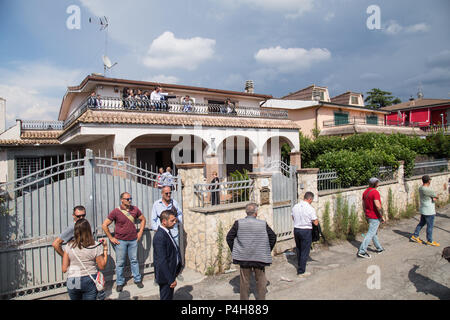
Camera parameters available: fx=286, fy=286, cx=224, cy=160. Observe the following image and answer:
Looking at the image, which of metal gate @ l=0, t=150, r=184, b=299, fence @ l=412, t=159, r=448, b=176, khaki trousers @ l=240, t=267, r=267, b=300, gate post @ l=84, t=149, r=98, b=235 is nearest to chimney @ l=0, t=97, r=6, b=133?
metal gate @ l=0, t=150, r=184, b=299

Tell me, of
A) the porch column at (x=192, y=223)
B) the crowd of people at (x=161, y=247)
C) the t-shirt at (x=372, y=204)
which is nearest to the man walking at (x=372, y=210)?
the t-shirt at (x=372, y=204)

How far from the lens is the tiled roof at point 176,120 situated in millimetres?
11531

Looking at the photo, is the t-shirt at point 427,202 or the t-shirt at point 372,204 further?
the t-shirt at point 427,202

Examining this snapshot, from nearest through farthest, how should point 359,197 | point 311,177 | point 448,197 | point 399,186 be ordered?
point 311,177, point 359,197, point 399,186, point 448,197

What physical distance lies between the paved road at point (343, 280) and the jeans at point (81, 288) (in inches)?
61.6

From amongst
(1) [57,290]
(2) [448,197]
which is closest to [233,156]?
(2) [448,197]

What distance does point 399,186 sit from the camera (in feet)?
34.8

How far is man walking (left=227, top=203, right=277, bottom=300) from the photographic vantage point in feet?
13.0

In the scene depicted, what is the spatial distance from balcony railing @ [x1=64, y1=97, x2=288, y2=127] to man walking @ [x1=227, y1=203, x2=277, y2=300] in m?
10.2

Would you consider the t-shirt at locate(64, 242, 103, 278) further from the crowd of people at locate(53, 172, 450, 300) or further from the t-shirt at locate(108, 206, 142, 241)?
the t-shirt at locate(108, 206, 142, 241)

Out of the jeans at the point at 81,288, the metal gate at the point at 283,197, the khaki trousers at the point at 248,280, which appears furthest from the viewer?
the metal gate at the point at 283,197

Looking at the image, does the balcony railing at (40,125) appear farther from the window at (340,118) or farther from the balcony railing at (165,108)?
the window at (340,118)

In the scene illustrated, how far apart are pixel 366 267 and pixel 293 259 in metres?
1.51
